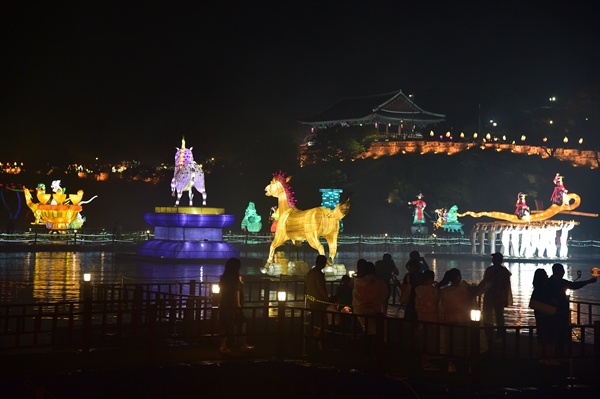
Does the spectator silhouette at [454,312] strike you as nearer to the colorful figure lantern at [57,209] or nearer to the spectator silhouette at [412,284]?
the spectator silhouette at [412,284]

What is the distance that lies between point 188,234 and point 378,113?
50868 millimetres

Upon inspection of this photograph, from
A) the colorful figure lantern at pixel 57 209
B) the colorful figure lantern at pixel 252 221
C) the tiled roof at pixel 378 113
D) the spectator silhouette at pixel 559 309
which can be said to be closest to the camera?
the spectator silhouette at pixel 559 309

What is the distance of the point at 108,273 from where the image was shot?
1067 inches

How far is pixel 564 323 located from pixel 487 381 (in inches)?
70.9

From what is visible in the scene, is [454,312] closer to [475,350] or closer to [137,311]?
[475,350]

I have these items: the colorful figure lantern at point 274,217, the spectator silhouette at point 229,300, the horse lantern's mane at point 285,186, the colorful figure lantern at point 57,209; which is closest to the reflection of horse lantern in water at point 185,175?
the colorful figure lantern at point 274,217

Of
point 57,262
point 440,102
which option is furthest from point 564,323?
point 440,102

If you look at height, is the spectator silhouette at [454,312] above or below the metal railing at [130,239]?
below

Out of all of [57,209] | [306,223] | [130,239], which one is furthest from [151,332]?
[57,209]

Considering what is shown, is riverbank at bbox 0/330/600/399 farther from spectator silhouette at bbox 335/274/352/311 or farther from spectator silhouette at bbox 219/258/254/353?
spectator silhouette at bbox 335/274/352/311

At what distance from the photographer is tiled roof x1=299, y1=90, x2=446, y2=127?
84000 mm

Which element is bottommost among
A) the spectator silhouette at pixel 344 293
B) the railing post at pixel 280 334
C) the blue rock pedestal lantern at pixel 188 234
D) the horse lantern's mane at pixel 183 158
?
the railing post at pixel 280 334

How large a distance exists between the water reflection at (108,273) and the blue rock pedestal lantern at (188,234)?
1.20 metres

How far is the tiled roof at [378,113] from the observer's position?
84.0 m
